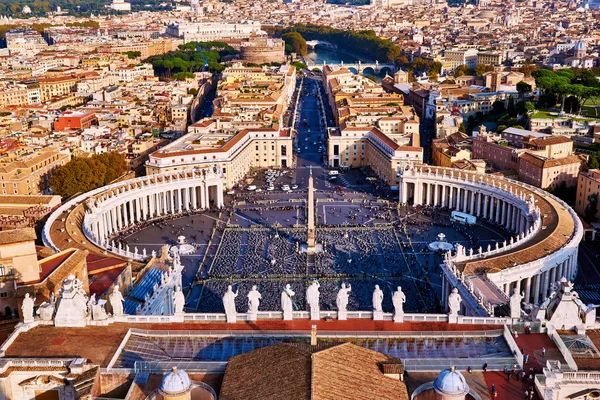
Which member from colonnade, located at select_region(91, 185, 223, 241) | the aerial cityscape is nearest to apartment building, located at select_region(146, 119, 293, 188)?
the aerial cityscape

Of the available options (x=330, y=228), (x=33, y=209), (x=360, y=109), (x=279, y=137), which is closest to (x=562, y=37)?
(x=360, y=109)

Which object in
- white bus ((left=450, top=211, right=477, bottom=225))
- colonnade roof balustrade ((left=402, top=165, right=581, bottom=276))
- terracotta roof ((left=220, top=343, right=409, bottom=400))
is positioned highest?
terracotta roof ((left=220, top=343, right=409, bottom=400))

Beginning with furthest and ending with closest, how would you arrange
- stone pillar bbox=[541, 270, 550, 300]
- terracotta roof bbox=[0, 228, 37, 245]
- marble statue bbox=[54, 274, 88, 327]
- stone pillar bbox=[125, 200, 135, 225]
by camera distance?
1. stone pillar bbox=[125, 200, 135, 225]
2. stone pillar bbox=[541, 270, 550, 300]
3. terracotta roof bbox=[0, 228, 37, 245]
4. marble statue bbox=[54, 274, 88, 327]

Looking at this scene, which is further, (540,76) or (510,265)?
(540,76)

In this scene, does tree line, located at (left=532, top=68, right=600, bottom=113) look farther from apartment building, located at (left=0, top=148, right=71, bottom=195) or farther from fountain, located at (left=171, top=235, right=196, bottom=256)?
apartment building, located at (left=0, top=148, right=71, bottom=195)

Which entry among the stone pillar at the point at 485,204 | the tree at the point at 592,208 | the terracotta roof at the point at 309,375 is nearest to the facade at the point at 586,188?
the tree at the point at 592,208

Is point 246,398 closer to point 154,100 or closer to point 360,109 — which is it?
point 360,109
